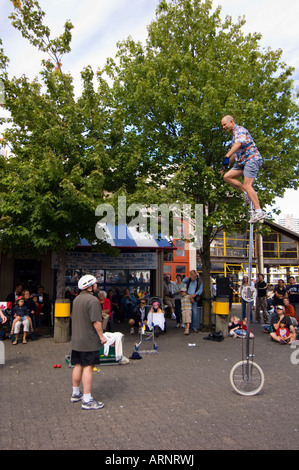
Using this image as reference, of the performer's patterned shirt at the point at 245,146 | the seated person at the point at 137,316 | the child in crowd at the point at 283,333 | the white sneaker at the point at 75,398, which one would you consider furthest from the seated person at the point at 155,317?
the performer's patterned shirt at the point at 245,146

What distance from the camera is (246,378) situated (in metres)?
6.38

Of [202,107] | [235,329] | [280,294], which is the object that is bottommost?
[235,329]

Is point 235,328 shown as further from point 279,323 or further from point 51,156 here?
point 51,156

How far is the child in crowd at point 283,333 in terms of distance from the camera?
11.4 meters

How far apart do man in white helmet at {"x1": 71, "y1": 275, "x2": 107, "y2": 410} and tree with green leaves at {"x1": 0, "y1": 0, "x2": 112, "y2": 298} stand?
498cm

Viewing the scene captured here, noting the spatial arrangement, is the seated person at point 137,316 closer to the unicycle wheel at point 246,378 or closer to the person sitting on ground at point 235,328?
the person sitting on ground at point 235,328

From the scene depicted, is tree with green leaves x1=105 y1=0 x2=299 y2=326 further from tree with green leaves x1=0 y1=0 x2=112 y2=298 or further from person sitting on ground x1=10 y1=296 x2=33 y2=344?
person sitting on ground x1=10 y1=296 x2=33 y2=344

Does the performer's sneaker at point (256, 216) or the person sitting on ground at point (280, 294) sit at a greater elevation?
the performer's sneaker at point (256, 216)

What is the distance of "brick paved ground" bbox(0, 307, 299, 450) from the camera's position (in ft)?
14.3

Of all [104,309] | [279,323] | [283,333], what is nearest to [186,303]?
[104,309]

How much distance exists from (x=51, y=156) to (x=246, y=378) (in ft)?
23.8

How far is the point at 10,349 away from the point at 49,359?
70.9 inches

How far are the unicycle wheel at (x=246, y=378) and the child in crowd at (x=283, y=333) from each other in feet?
17.7

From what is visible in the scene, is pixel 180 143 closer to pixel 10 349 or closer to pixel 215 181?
pixel 215 181
